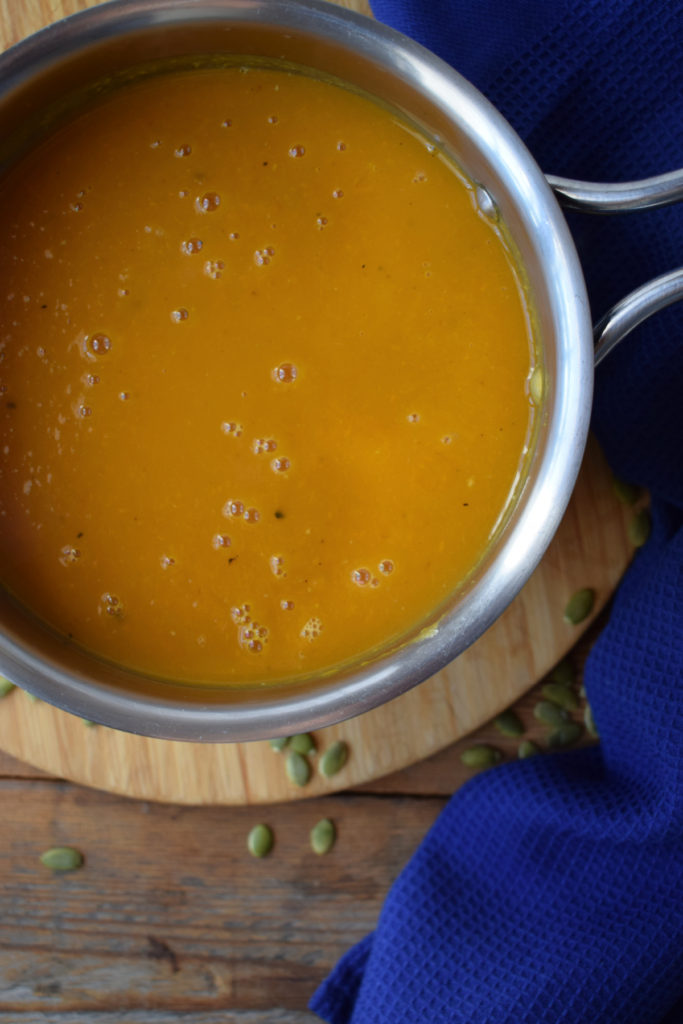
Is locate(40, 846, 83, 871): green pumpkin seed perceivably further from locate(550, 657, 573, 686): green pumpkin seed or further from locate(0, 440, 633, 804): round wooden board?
locate(550, 657, 573, 686): green pumpkin seed

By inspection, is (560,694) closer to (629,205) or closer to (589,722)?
(589,722)

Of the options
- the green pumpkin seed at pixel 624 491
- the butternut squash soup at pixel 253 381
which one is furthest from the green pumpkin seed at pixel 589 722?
the butternut squash soup at pixel 253 381

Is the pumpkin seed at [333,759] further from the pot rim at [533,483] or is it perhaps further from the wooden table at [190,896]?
the pot rim at [533,483]

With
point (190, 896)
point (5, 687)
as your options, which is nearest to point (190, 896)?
point (190, 896)

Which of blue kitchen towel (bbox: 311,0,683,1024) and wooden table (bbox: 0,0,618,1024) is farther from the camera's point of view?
wooden table (bbox: 0,0,618,1024)

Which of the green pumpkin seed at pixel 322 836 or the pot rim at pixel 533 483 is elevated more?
the pot rim at pixel 533 483

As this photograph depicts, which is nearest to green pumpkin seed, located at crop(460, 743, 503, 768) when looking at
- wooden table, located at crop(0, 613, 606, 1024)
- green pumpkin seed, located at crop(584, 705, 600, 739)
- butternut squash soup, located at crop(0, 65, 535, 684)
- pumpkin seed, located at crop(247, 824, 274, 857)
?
wooden table, located at crop(0, 613, 606, 1024)
